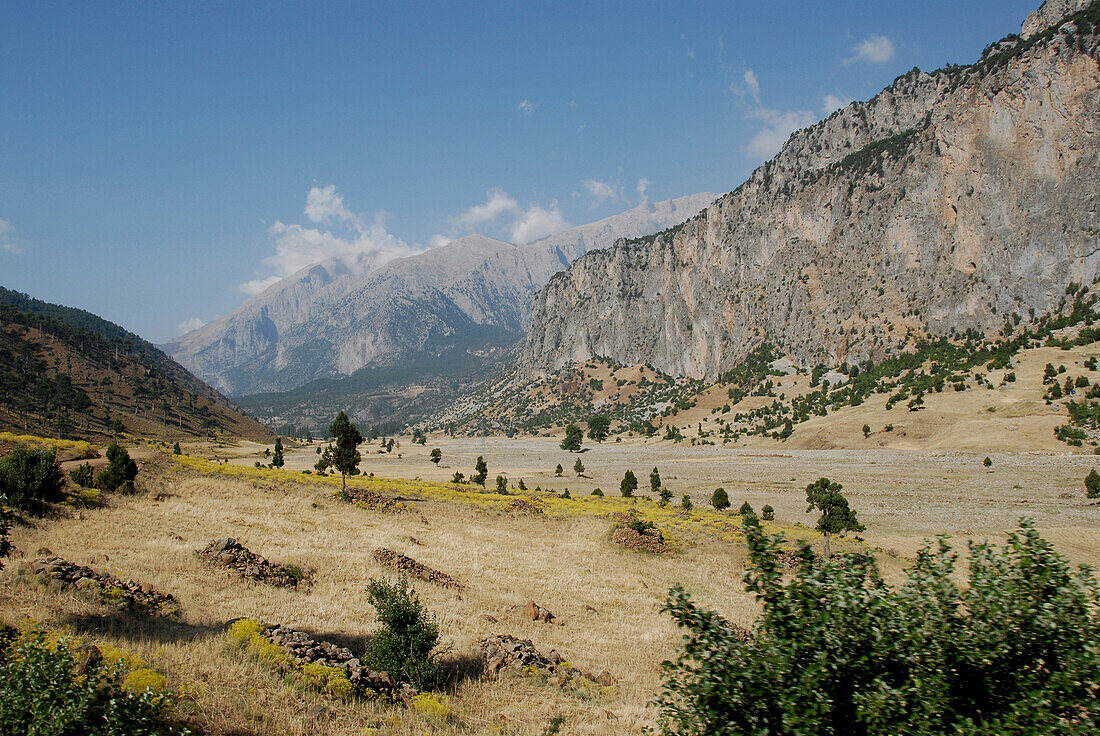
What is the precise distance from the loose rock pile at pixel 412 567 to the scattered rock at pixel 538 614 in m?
3.68

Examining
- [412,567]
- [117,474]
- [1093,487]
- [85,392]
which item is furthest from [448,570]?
[85,392]

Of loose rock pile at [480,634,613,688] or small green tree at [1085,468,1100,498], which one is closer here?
loose rock pile at [480,634,613,688]

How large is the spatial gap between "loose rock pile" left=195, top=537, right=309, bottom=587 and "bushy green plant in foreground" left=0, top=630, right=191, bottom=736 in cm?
1257

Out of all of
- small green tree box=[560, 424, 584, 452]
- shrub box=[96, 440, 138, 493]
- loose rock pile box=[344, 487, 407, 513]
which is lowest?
small green tree box=[560, 424, 584, 452]

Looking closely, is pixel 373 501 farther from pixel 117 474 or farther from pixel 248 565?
pixel 248 565

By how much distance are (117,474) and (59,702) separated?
26.5 metres

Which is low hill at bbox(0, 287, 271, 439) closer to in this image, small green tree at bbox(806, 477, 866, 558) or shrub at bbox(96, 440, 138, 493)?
shrub at bbox(96, 440, 138, 493)

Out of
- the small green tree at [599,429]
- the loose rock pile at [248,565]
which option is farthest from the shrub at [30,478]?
the small green tree at [599,429]

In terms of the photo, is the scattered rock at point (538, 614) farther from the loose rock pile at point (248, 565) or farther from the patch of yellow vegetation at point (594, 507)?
the patch of yellow vegetation at point (594, 507)

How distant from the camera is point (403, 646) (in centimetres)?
1277

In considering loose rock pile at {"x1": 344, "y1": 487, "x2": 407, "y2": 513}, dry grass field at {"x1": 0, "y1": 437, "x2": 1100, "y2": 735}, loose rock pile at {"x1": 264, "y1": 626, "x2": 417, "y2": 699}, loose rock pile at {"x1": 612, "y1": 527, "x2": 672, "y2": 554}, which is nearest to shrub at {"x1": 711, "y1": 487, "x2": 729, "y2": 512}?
dry grass field at {"x1": 0, "y1": 437, "x2": 1100, "y2": 735}

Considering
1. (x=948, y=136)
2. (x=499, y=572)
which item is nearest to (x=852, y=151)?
(x=948, y=136)

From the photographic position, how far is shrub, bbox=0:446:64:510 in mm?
19480

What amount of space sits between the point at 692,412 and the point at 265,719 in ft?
526
